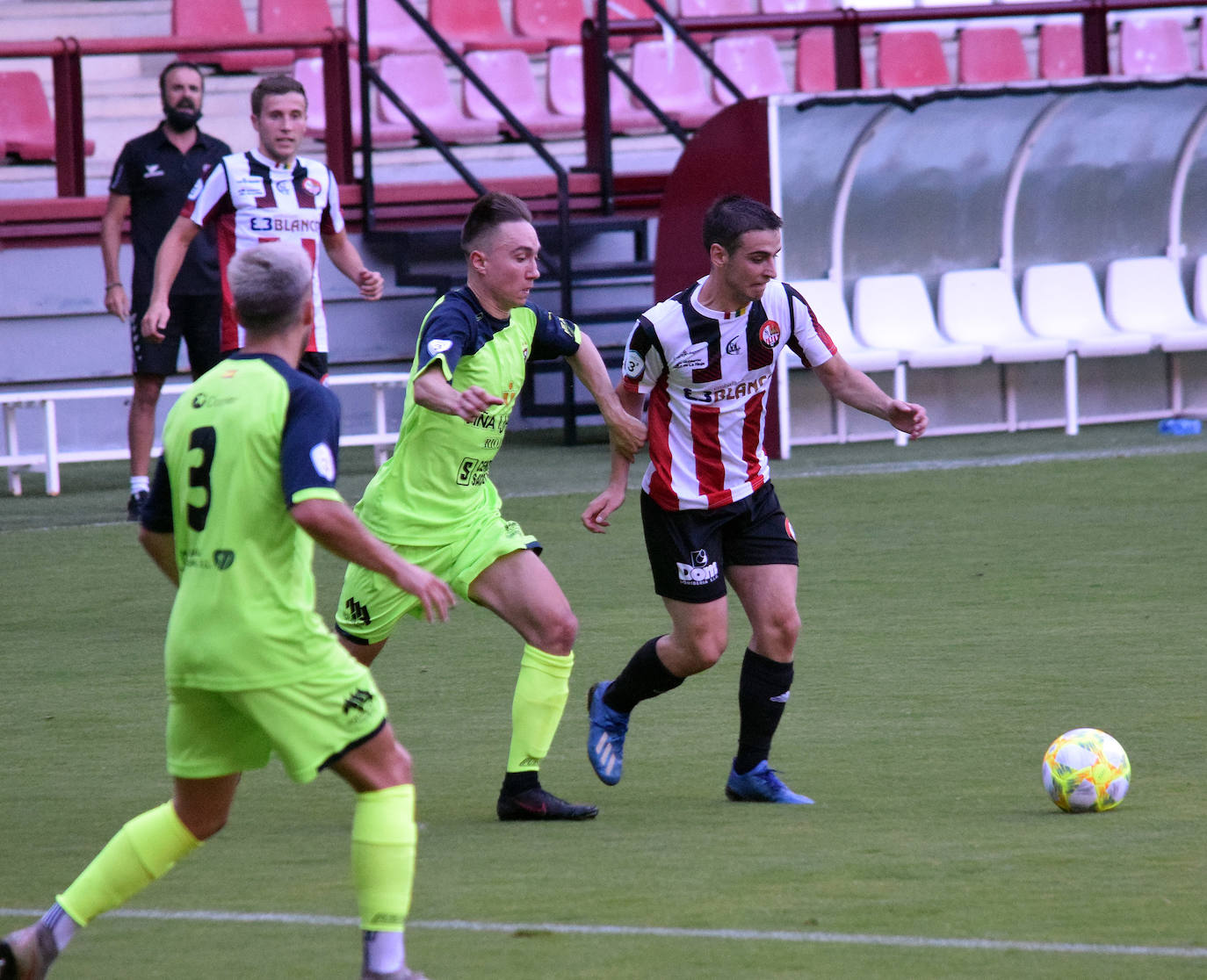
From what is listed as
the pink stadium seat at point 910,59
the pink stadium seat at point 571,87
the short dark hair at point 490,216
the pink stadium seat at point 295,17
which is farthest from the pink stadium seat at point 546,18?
the short dark hair at point 490,216

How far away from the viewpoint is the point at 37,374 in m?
14.4

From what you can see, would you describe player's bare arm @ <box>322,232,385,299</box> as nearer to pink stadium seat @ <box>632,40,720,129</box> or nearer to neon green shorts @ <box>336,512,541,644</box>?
neon green shorts @ <box>336,512,541,644</box>

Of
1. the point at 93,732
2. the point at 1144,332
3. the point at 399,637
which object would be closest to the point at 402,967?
the point at 93,732

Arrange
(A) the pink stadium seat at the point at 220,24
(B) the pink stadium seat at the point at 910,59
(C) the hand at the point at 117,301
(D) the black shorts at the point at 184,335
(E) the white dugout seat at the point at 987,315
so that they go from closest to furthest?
1. (C) the hand at the point at 117,301
2. (D) the black shorts at the point at 184,335
3. (E) the white dugout seat at the point at 987,315
4. (A) the pink stadium seat at the point at 220,24
5. (B) the pink stadium seat at the point at 910,59

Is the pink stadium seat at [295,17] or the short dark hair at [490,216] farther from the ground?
the pink stadium seat at [295,17]

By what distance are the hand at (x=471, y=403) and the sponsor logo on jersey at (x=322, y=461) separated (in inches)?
46.5

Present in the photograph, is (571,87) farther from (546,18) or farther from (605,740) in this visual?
(605,740)

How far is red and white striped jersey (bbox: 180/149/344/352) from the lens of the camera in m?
8.04

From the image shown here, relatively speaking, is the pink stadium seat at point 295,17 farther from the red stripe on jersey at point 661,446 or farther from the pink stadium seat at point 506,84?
the red stripe on jersey at point 661,446

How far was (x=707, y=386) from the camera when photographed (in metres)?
5.63

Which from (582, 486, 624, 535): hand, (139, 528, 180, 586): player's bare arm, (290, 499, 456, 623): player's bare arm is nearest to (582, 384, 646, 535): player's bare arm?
(582, 486, 624, 535): hand

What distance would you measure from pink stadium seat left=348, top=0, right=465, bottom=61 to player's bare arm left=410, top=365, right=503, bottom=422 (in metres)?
13.0

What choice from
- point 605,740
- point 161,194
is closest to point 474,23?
point 161,194

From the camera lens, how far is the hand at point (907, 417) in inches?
218
